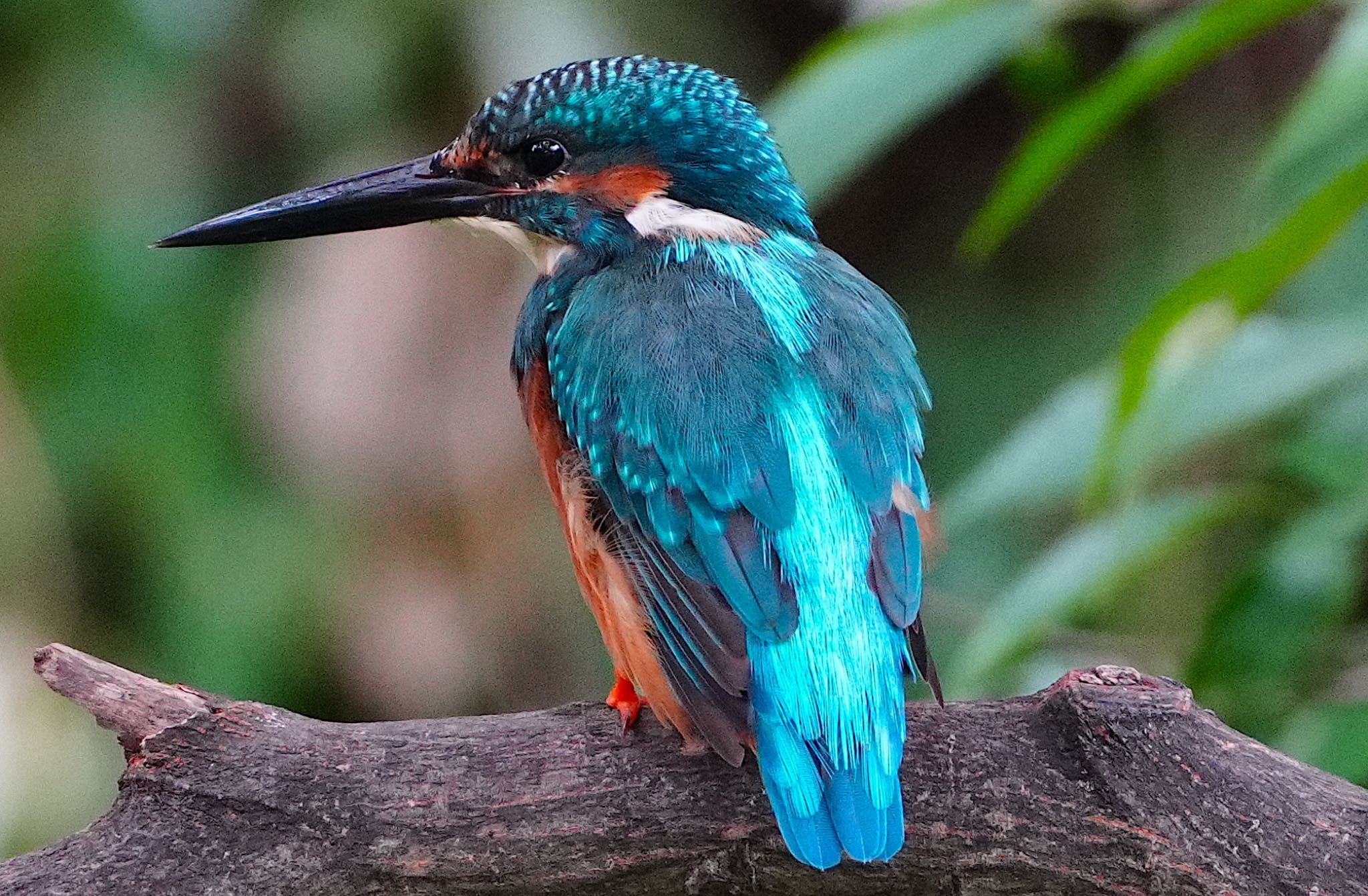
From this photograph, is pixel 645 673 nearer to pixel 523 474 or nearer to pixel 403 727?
pixel 403 727

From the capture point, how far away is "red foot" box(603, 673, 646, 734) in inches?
74.7

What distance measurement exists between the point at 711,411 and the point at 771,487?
0.41 ft

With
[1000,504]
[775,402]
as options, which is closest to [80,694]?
[775,402]

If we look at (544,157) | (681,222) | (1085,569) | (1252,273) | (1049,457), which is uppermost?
(544,157)

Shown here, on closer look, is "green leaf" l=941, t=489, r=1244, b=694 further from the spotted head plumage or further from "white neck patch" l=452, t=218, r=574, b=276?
"white neck patch" l=452, t=218, r=574, b=276

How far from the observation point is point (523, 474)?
4.24 meters

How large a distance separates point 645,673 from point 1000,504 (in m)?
0.67

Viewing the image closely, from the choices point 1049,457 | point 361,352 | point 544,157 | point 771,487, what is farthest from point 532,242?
point 361,352

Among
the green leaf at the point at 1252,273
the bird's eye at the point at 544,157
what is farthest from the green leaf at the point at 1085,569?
the bird's eye at the point at 544,157

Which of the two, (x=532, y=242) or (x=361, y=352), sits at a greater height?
(x=532, y=242)

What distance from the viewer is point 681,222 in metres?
2.21

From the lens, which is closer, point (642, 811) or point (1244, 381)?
point (642, 811)

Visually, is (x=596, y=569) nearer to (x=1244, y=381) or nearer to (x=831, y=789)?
(x=831, y=789)

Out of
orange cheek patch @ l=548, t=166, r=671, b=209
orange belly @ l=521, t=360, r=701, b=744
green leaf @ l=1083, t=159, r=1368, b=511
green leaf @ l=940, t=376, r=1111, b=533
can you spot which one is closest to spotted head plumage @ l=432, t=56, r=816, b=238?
orange cheek patch @ l=548, t=166, r=671, b=209
